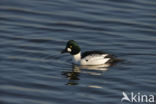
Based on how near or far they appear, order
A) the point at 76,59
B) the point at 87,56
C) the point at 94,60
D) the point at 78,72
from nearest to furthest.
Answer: the point at 78,72, the point at 87,56, the point at 94,60, the point at 76,59

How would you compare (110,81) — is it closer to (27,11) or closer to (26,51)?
(26,51)

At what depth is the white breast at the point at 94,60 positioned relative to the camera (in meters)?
18.6

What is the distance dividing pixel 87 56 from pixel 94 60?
0.32 m

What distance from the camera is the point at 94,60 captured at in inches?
739

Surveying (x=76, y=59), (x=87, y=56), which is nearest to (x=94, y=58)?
(x=87, y=56)

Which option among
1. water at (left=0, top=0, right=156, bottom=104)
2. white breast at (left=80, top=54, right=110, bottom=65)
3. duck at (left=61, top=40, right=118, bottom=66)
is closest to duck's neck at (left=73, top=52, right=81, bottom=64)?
duck at (left=61, top=40, right=118, bottom=66)

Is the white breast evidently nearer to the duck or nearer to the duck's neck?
the duck

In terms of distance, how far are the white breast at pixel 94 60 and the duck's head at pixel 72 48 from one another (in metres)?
0.44

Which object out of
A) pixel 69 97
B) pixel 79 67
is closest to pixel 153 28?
pixel 79 67

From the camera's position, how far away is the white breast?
18578mm

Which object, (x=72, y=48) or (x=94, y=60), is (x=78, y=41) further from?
(x=94, y=60)

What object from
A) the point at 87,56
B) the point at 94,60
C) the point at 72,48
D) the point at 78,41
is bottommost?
the point at 94,60

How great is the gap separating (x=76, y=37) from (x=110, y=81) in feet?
15.1

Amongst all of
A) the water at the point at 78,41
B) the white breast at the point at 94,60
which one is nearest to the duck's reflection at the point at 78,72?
the water at the point at 78,41
